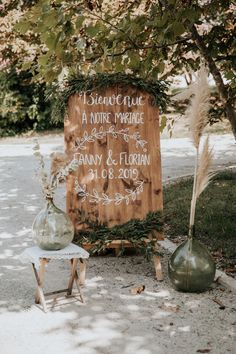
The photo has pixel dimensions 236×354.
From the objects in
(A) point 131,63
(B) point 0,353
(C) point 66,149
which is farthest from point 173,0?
(B) point 0,353

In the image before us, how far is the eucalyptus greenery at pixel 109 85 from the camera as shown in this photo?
5.45m

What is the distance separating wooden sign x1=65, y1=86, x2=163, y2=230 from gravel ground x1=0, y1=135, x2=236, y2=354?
0.59 meters

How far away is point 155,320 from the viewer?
439 cm

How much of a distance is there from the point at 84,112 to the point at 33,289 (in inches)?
66.9

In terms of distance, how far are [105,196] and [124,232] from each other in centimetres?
39

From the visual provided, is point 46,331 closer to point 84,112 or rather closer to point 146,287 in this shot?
point 146,287

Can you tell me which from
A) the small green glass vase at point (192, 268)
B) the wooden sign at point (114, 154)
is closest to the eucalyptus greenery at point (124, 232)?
the wooden sign at point (114, 154)

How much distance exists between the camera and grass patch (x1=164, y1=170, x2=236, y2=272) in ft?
20.5

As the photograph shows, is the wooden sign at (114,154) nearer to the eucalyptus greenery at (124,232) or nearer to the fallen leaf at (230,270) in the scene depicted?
the eucalyptus greenery at (124,232)

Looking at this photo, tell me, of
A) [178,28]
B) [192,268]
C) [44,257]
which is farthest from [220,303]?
[178,28]

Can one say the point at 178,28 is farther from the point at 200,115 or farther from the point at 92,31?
the point at 200,115

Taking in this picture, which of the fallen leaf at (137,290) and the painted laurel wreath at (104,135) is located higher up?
the painted laurel wreath at (104,135)

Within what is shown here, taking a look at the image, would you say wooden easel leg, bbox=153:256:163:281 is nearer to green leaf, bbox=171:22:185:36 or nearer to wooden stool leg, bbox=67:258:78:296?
wooden stool leg, bbox=67:258:78:296

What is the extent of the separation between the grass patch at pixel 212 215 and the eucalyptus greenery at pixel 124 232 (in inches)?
32.7
